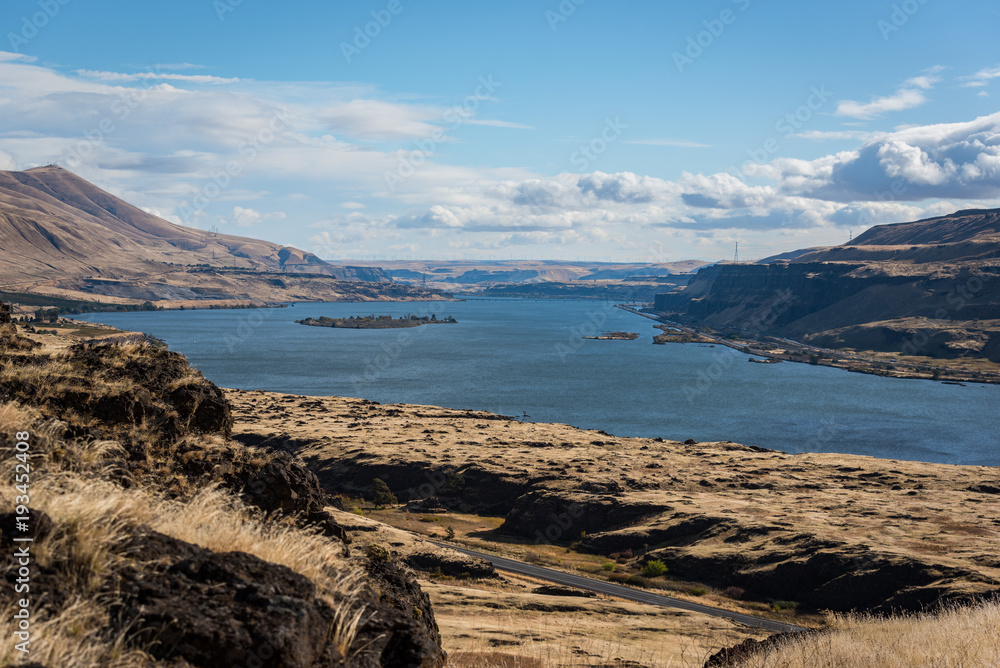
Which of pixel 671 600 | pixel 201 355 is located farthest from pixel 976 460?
pixel 201 355

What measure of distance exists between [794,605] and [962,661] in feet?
102

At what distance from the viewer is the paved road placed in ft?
108

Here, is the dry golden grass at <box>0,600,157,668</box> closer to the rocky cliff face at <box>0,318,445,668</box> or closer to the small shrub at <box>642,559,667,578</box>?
the rocky cliff face at <box>0,318,445,668</box>

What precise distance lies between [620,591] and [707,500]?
19009 millimetres

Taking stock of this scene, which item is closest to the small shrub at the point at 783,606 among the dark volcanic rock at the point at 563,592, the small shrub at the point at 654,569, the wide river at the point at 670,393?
the small shrub at the point at 654,569

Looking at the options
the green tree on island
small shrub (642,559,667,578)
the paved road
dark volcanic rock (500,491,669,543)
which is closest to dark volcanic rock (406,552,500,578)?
the paved road

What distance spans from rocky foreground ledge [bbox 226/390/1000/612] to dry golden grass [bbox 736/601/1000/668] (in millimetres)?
22713

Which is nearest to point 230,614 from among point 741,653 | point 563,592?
Result: point 741,653

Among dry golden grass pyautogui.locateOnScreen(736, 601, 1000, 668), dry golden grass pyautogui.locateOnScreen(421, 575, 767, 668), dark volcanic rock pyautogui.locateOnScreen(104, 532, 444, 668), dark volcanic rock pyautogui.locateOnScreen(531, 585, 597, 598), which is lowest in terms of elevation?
dark volcanic rock pyautogui.locateOnScreen(531, 585, 597, 598)

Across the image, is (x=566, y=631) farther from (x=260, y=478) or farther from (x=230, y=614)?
(x=230, y=614)

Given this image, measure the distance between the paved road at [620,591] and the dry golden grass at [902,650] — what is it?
20184 mm

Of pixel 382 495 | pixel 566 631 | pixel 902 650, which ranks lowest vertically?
pixel 382 495

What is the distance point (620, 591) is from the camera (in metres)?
37.9

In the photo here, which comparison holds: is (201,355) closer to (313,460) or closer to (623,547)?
(313,460)
